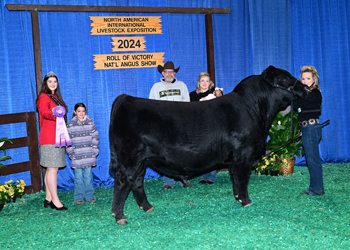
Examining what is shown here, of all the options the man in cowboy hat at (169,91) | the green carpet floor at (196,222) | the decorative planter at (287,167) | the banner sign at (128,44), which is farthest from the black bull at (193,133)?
the banner sign at (128,44)

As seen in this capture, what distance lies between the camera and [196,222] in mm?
3289

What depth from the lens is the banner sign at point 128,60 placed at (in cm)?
510

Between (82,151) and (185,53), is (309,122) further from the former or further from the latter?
(82,151)

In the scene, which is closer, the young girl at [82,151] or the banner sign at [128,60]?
the young girl at [82,151]

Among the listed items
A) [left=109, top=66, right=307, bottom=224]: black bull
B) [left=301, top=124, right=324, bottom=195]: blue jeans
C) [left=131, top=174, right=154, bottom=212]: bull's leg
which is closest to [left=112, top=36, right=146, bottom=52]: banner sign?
[left=109, top=66, right=307, bottom=224]: black bull

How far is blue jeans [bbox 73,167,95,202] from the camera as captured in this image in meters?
4.37

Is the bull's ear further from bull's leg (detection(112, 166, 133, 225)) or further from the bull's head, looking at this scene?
bull's leg (detection(112, 166, 133, 225))

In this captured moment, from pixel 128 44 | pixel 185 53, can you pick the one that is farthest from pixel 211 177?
pixel 128 44

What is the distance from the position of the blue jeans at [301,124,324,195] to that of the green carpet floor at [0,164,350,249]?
0.16m

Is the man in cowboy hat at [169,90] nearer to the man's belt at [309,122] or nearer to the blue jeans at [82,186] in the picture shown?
the blue jeans at [82,186]

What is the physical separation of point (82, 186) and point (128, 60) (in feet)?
7.05

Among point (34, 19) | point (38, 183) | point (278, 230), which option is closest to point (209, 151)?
point (278, 230)

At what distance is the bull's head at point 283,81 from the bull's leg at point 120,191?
193cm

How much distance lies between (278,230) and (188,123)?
136 cm
